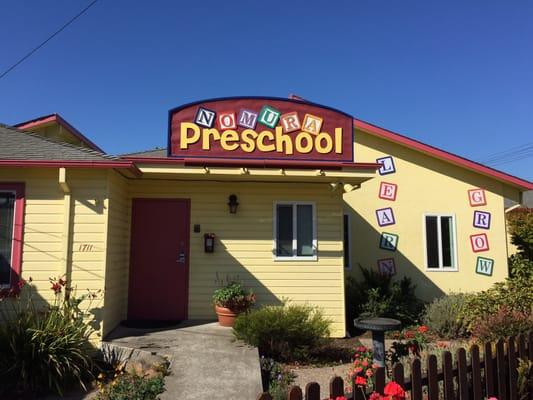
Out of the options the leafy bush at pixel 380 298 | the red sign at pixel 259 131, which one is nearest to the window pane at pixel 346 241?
the leafy bush at pixel 380 298

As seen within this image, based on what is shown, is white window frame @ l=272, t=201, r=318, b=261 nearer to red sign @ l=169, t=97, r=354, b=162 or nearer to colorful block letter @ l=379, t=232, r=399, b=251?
red sign @ l=169, t=97, r=354, b=162

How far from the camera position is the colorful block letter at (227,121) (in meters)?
8.07

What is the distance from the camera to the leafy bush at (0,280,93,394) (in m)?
5.62

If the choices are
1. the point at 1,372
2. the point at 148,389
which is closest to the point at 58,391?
the point at 1,372

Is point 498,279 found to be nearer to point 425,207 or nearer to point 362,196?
point 425,207

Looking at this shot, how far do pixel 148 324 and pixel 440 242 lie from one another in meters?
7.51

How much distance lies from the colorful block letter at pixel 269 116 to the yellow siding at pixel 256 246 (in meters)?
1.28

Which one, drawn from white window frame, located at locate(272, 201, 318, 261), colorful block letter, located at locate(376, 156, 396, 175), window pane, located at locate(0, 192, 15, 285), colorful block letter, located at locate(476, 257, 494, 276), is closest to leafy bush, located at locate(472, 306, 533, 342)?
white window frame, located at locate(272, 201, 318, 261)

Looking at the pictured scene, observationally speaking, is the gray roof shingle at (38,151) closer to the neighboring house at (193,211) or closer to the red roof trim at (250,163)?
the neighboring house at (193,211)

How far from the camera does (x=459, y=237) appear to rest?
10805mm

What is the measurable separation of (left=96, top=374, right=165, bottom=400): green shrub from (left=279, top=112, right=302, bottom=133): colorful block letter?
4947 millimetres

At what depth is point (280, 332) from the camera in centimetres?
645

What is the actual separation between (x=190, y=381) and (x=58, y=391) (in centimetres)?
188

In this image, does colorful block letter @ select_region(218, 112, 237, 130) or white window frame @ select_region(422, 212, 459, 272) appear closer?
colorful block letter @ select_region(218, 112, 237, 130)
